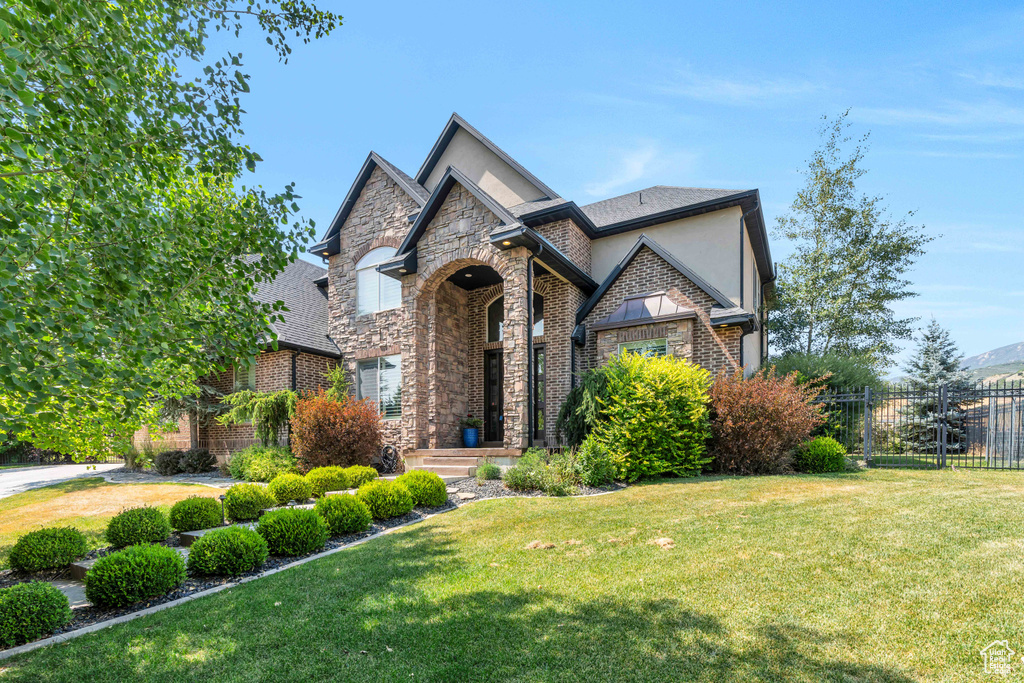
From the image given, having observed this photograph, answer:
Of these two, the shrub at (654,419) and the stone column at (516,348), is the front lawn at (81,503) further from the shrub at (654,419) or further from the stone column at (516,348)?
the shrub at (654,419)

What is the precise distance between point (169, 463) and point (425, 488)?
11.2 meters

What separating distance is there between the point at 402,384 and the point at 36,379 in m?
10.5

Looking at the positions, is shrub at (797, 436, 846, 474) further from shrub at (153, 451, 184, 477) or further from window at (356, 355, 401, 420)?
shrub at (153, 451, 184, 477)

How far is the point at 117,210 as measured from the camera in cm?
361

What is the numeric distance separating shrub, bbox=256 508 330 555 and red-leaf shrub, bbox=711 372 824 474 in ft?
26.2

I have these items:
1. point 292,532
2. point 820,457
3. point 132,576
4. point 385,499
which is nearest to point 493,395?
point 385,499

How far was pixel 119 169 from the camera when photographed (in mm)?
3781

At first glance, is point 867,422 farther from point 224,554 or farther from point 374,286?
point 374,286

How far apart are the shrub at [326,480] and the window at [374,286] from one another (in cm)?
649

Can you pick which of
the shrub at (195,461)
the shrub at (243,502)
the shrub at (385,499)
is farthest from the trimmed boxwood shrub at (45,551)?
the shrub at (195,461)

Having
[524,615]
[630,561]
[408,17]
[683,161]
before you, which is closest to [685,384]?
[630,561]

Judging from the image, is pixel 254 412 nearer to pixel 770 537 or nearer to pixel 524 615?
pixel 524 615

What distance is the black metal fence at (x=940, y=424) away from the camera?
11492mm

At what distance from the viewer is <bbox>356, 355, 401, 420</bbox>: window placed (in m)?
14.0
